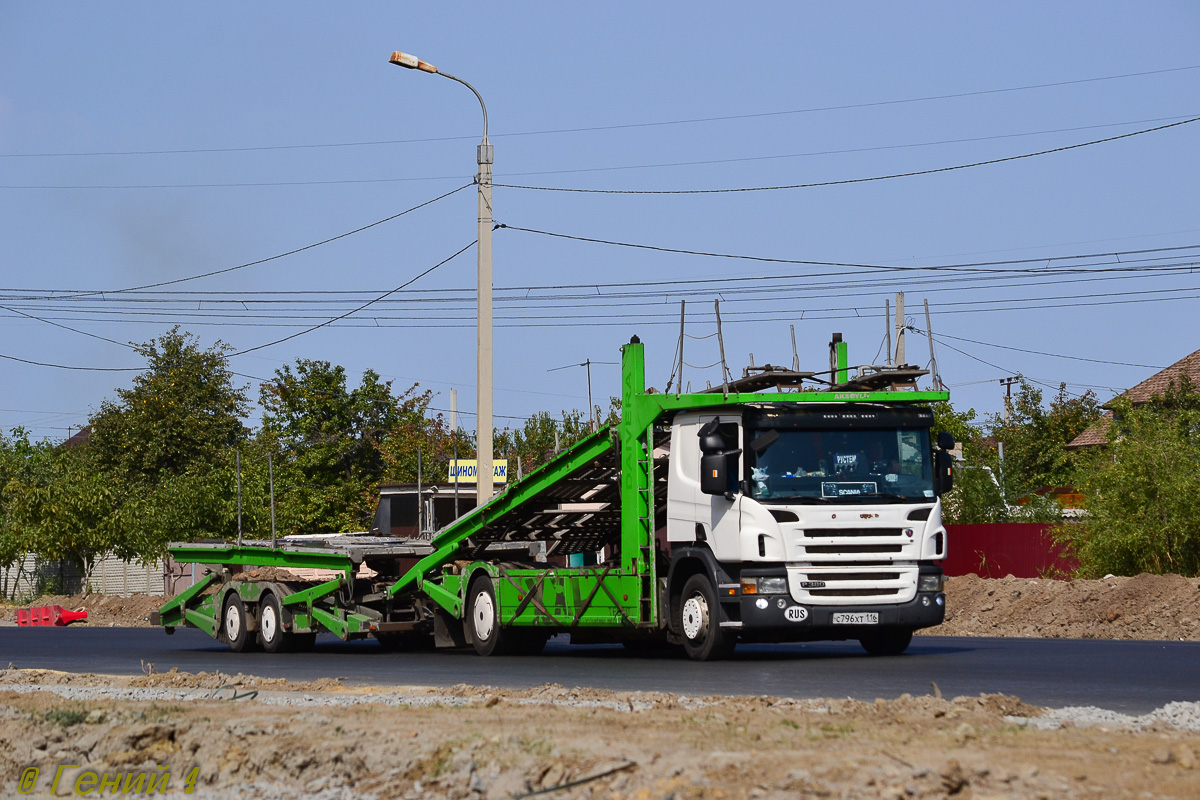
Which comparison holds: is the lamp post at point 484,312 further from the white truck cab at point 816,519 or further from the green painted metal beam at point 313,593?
the white truck cab at point 816,519

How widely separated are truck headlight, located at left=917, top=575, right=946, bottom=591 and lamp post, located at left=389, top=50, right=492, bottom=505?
683cm

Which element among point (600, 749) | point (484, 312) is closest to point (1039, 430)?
point (484, 312)

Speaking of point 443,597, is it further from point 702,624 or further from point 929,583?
point 929,583

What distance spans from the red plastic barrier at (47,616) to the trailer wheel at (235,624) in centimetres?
1995

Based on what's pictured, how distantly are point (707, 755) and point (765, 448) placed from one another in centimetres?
846

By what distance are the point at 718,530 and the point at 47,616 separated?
30.1m

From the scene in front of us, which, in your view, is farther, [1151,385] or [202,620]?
[1151,385]

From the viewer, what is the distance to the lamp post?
21.5m

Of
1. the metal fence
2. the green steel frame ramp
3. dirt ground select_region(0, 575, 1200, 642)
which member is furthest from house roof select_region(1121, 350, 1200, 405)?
the green steel frame ramp

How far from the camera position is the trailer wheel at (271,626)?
2066 centimetres

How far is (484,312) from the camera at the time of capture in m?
22.6

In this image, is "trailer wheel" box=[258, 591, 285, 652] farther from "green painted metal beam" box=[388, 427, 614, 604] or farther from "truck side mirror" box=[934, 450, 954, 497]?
"truck side mirror" box=[934, 450, 954, 497]

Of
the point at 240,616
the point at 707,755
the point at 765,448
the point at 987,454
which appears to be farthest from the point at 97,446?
the point at 707,755

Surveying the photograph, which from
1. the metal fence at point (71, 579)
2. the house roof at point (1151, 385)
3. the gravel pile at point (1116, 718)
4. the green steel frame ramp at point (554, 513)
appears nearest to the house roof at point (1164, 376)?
the house roof at point (1151, 385)
